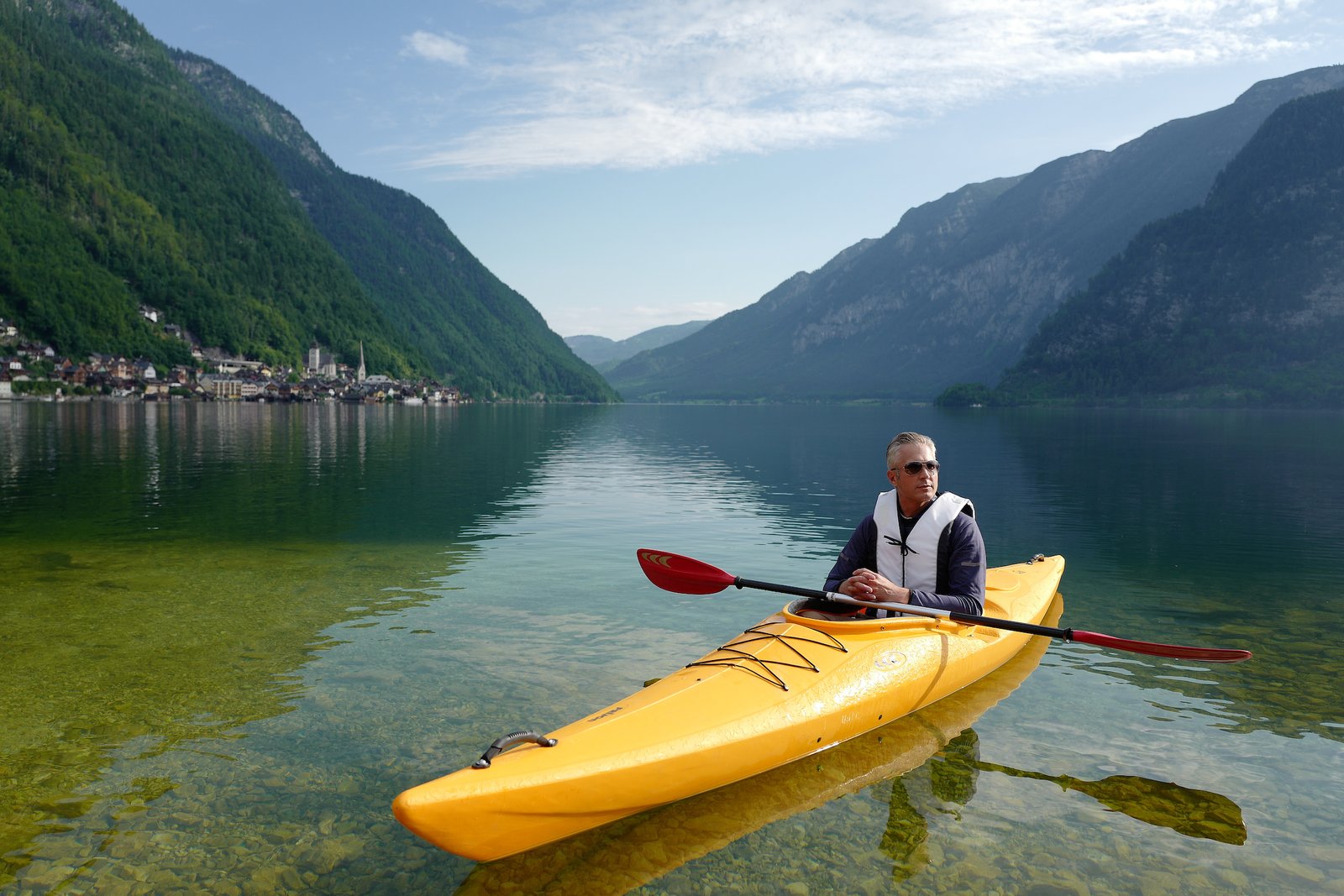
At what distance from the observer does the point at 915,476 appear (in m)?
7.65

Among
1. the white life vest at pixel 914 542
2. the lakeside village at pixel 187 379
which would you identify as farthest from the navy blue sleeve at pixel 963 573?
the lakeside village at pixel 187 379

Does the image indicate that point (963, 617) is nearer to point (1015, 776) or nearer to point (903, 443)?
point (1015, 776)

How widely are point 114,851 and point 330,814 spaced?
1.29m

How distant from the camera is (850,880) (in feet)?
17.6

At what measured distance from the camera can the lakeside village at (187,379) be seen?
429 feet

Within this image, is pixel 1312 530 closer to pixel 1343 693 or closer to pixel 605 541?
pixel 1343 693

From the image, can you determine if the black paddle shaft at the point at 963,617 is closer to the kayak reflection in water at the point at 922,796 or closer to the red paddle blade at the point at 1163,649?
the red paddle blade at the point at 1163,649

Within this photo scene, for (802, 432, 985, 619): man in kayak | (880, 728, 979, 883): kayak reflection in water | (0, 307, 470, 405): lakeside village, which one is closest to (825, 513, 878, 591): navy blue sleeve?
(802, 432, 985, 619): man in kayak

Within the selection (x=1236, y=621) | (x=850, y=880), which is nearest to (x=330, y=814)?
(x=850, y=880)

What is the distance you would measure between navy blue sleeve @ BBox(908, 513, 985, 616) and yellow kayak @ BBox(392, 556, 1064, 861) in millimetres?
284

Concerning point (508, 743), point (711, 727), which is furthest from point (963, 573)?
point (508, 743)

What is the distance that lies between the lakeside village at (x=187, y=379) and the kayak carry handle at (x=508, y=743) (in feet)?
489

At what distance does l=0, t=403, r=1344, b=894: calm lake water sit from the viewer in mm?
5504

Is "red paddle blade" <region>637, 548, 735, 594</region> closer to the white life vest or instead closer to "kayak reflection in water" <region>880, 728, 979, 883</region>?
the white life vest
